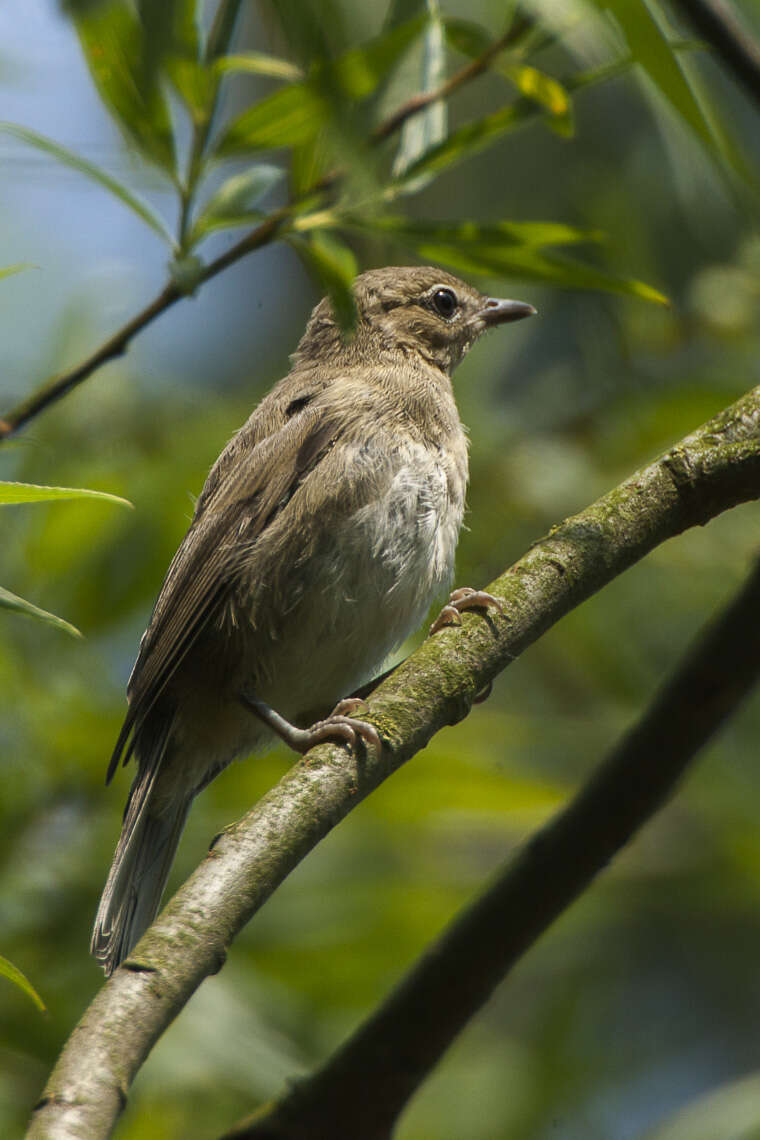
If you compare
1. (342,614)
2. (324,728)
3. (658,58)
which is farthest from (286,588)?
(658,58)

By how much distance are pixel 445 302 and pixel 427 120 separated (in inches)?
79.8

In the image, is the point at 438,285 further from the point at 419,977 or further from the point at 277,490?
the point at 419,977

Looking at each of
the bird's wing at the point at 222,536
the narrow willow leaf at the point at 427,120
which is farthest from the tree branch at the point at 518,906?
the bird's wing at the point at 222,536

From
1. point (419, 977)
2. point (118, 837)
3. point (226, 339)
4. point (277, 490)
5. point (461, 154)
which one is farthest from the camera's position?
point (226, 339)

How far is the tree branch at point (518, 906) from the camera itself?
8.34 ft

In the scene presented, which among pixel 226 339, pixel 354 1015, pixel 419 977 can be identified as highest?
pixel 226 339

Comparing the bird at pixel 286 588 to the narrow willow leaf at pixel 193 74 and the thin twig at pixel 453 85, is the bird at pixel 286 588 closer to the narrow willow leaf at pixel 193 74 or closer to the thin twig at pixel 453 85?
the thin twig at pixel 453 85

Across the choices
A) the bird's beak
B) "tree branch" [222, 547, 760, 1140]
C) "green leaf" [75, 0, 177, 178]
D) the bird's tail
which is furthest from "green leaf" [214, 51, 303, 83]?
the bird's beak

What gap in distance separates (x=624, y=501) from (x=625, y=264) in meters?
2.34

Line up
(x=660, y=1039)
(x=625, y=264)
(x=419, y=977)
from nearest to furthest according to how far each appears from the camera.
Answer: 1. (x=419, y=977)
2. (x=625, y=264)
3. (x=660, y=1039)

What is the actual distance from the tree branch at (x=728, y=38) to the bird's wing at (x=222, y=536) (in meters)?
2.23

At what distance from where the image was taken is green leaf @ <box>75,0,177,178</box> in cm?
269

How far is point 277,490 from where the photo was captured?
428cm

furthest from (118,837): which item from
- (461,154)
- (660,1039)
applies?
(660,1039)
